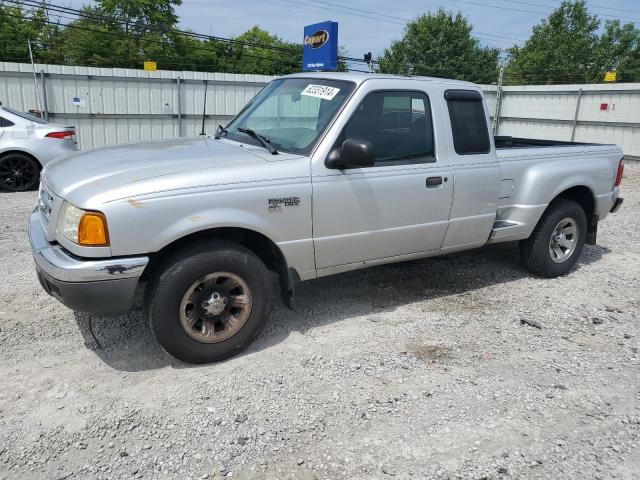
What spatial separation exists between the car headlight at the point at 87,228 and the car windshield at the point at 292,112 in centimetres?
146

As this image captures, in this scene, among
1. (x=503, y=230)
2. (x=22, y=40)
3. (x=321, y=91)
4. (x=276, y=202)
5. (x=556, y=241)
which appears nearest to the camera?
(x=276, y=202)

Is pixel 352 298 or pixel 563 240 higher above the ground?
pixel 563 240

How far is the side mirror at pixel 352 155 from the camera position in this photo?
3660 millimetres

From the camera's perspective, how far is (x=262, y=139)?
4102 millimetres

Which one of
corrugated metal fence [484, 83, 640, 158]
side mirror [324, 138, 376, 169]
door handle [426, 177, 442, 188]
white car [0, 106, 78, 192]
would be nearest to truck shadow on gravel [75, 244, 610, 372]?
door handle [426, 177, 442, 188]

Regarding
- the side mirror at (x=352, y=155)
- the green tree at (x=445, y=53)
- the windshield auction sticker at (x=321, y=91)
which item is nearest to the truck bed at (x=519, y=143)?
the windshield auction sticker at (x=321, y=91)

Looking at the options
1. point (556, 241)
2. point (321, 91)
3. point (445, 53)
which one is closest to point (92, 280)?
point (321, 91)

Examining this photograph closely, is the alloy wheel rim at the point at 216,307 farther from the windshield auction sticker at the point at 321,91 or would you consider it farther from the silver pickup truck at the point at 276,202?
the windshield auction sticker at the point at 321,91

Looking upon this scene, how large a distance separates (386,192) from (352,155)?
567 mm

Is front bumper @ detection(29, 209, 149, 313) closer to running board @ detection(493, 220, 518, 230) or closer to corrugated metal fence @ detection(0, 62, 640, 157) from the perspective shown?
running board @ detection(493, 220, 518, 230)

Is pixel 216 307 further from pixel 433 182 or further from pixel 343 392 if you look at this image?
pixel 433 182

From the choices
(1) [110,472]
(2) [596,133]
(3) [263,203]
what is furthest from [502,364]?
(2) [596,133]

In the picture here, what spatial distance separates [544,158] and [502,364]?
2.47 m

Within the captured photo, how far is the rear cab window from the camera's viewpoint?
460 centimetres
